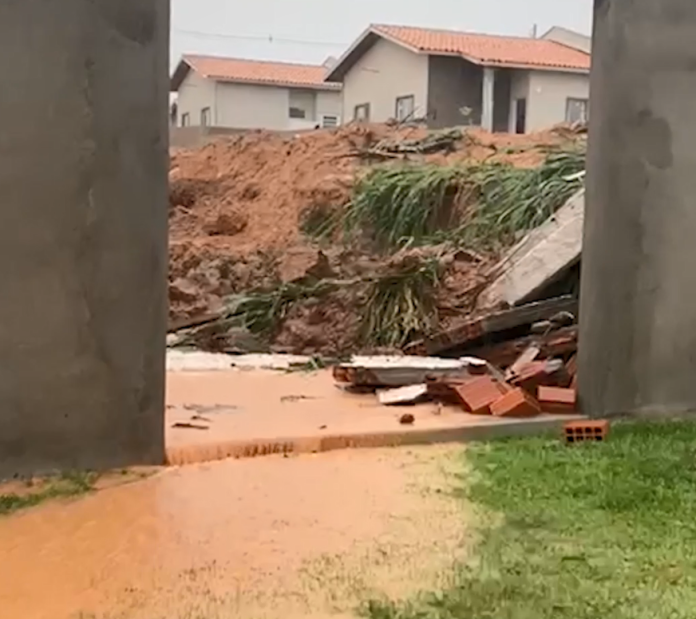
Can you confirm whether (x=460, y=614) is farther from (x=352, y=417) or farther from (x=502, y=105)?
(x=502, y=105)

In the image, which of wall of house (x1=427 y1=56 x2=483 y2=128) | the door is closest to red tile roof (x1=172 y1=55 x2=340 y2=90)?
wall of house (x1=427 y1=56 x2=483 y2=128)

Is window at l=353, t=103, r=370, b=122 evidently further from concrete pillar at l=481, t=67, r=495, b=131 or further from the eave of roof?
concrete pillar at l=481, t=67, r=495, b=131

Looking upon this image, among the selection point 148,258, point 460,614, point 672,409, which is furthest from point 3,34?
point 672,409

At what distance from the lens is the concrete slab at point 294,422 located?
4594mm

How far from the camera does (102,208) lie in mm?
4102

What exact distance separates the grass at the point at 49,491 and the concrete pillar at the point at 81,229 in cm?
8

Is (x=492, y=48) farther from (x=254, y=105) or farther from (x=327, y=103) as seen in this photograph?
(x=254, y=105)

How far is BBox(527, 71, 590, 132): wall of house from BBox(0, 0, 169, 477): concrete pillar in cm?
Answer: 1921

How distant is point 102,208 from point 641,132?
2597 millimetres

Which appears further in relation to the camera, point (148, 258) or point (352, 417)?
point (352, 417)

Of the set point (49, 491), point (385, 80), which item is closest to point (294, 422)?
point (49, 491)

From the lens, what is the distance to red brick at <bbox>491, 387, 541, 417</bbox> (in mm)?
5203

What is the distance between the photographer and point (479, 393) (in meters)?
5.44

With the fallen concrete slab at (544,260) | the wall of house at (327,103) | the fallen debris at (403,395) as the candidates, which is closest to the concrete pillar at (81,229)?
the fallen debris at (403,395)
